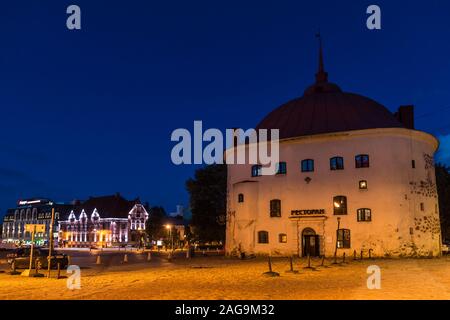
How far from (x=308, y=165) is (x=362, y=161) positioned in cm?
467

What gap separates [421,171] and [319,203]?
912cm

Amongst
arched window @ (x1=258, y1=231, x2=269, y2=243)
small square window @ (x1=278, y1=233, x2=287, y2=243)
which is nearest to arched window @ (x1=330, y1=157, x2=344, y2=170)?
small square window @ (x1=278, y1=233, x2=287, y2=243)

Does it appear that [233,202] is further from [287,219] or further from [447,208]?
[447,208]

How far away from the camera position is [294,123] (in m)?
43.1

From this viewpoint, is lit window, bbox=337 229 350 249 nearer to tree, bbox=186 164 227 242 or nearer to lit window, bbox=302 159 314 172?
lit window, bbox=302 159 314 172

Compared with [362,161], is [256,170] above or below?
below

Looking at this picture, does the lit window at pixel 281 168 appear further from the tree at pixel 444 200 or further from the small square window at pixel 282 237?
the tree at pixel 444 200

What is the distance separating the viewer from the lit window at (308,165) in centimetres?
4044

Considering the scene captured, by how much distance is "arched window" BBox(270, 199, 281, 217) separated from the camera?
136 ft

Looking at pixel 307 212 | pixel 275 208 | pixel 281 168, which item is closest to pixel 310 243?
pixel 307 212

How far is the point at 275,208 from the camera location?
41688mm

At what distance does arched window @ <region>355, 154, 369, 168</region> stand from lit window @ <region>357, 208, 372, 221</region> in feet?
12.2

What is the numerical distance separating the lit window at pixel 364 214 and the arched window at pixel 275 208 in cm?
708

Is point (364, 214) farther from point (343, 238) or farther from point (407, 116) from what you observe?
point (407, 116)
